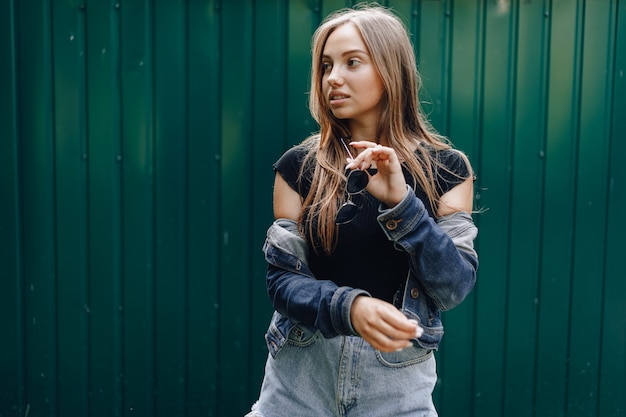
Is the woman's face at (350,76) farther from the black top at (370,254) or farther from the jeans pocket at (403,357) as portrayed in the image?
the jeans pocket at (403,357)

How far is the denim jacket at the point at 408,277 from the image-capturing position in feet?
5.07

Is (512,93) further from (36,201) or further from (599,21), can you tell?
(36,201)

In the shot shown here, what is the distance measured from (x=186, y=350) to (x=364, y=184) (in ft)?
6.32

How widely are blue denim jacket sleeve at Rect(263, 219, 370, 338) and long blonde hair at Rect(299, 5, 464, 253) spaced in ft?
0.20

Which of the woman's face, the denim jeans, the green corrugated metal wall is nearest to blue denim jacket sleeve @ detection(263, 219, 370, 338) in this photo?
the denim jeans

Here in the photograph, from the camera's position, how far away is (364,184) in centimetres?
161

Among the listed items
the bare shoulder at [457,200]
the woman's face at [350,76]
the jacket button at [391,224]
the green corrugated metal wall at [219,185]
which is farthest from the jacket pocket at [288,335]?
the green corrugated metal wall at [219,185]

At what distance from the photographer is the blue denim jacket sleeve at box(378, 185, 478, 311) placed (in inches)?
60.9

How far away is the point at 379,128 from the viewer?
1868mm

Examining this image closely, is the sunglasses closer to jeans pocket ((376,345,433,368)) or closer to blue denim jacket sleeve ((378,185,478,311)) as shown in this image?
blue denim jacket sleeve ((378,185,478,311))

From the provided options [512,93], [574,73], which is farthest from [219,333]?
[574,73]

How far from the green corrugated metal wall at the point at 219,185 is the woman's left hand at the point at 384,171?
62.6 inches

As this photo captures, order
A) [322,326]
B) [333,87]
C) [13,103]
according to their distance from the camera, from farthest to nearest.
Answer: [13,103], [333,87], [322,326]

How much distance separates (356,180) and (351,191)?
0.04 m
